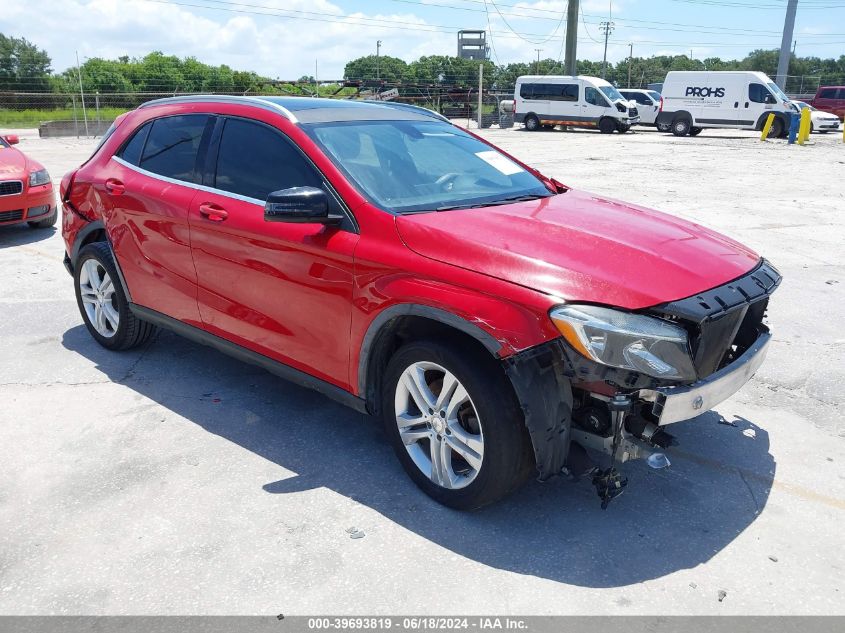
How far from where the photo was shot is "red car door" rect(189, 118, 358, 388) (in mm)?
3502

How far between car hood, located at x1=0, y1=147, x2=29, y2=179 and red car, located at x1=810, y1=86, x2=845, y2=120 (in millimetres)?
33383

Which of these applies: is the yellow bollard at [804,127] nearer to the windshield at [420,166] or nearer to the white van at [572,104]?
the white van at [572,104]

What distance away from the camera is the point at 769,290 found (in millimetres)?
3303

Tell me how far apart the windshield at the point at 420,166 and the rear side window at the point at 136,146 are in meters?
1.56

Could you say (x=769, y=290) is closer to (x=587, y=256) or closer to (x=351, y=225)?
(x=587, y=256)

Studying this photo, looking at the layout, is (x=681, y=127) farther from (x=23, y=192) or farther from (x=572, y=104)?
(x=23, y=192)

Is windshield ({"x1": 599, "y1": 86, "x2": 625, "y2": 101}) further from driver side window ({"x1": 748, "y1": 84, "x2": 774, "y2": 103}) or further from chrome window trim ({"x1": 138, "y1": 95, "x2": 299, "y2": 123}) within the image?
chrome window trim ({"x1": 138, "y1": 95, "x2": 299, "y2": 123})

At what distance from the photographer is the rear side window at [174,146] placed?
4.34 m

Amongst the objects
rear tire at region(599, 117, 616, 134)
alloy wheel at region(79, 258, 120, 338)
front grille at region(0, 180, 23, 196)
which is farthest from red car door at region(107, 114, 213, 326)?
rear tire at region(599, 117, 616, 134)

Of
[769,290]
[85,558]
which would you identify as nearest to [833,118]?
[769,290]

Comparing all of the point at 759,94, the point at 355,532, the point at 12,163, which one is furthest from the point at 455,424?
the point at 759,94

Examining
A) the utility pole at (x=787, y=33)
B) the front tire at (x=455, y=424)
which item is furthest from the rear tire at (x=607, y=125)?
the front tire at (x=455, y=424)

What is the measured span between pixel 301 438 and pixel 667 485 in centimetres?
189

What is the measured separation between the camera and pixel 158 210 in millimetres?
4395
